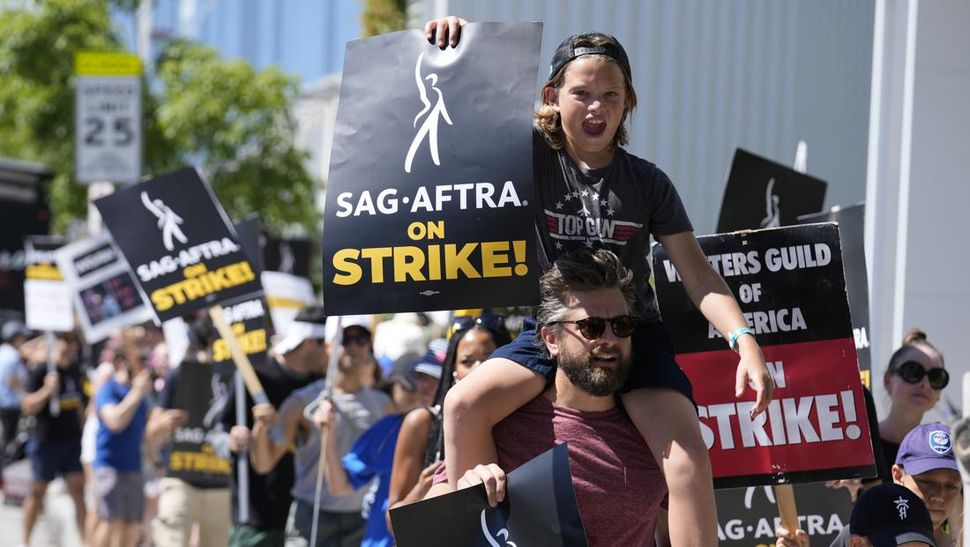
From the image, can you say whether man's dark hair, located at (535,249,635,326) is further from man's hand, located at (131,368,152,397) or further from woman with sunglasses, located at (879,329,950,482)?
man's hand, located at (131,368,152,397)

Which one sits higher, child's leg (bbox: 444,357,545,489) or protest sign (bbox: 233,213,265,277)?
protest sign (bbox: 233,213,265,277)

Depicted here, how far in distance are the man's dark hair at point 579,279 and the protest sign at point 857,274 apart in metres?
2.06

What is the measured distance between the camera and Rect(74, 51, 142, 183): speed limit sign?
1812 centimetres

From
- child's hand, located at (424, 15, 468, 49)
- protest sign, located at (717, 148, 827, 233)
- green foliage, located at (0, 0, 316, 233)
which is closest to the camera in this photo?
child's hand, located at (424, 15, 468, 49)

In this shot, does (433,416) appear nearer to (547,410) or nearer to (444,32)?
(547,410)

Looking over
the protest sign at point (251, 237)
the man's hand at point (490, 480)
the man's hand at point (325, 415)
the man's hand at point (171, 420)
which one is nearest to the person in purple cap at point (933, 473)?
the man's hand at point (490, 480)

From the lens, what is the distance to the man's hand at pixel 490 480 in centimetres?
443

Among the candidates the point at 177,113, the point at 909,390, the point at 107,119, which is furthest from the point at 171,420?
the point at 177,113

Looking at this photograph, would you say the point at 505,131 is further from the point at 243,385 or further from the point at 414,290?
the point at 243,385

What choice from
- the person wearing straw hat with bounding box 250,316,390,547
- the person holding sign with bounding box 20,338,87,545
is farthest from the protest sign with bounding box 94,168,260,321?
the person holding sign with bounding box 20,338,87,545

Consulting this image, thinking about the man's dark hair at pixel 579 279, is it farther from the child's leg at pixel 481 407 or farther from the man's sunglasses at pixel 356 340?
the man's sunglasses at pixel 356 340

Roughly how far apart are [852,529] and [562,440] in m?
0.95

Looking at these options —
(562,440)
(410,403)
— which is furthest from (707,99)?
(562,440)

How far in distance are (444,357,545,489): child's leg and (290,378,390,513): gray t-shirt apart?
4.49m
